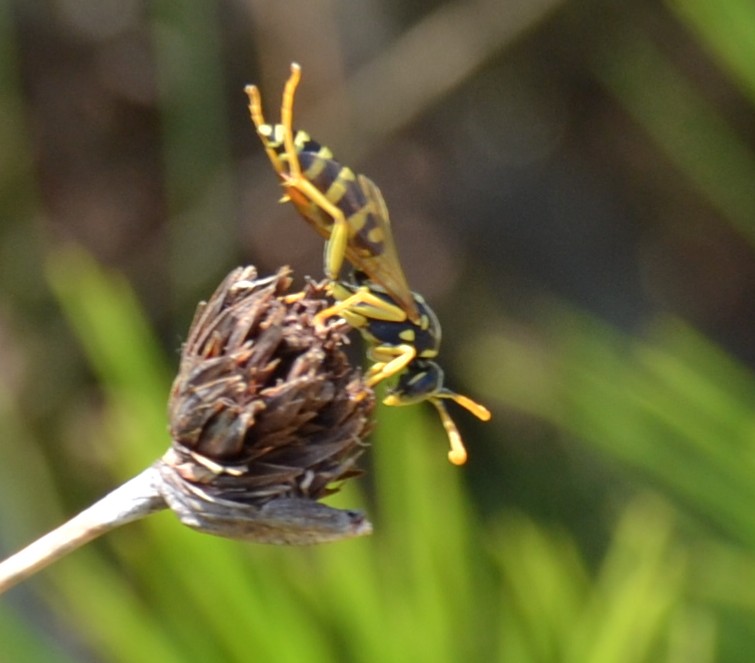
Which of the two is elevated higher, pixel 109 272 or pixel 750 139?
pixel 109 272

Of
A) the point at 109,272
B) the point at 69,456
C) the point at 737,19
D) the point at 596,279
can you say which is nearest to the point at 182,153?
the point at 109,272

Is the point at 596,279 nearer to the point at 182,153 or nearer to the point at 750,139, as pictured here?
the point at 750,139

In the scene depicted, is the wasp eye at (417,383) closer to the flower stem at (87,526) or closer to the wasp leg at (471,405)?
the wasp leg at (471,405)

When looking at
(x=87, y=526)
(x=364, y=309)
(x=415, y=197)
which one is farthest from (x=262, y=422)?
(x=415, y=197)

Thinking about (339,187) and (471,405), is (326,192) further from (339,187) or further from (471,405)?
(471,405)

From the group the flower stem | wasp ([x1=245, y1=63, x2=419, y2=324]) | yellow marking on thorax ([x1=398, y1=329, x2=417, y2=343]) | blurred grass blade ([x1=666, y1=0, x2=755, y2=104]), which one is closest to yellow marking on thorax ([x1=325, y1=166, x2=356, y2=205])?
wasp ([x1=245, y1=63, x2=419, y2=324])

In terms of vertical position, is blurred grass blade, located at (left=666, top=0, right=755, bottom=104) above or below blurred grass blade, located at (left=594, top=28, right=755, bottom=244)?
above

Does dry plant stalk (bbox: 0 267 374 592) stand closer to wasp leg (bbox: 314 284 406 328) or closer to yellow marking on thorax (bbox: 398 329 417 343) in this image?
wasp leg (bbox: 314 284 406 328)

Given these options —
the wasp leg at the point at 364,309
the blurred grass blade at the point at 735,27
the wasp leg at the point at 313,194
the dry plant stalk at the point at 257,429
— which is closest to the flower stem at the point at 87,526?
the dry plant stalk at the point at 257,429
